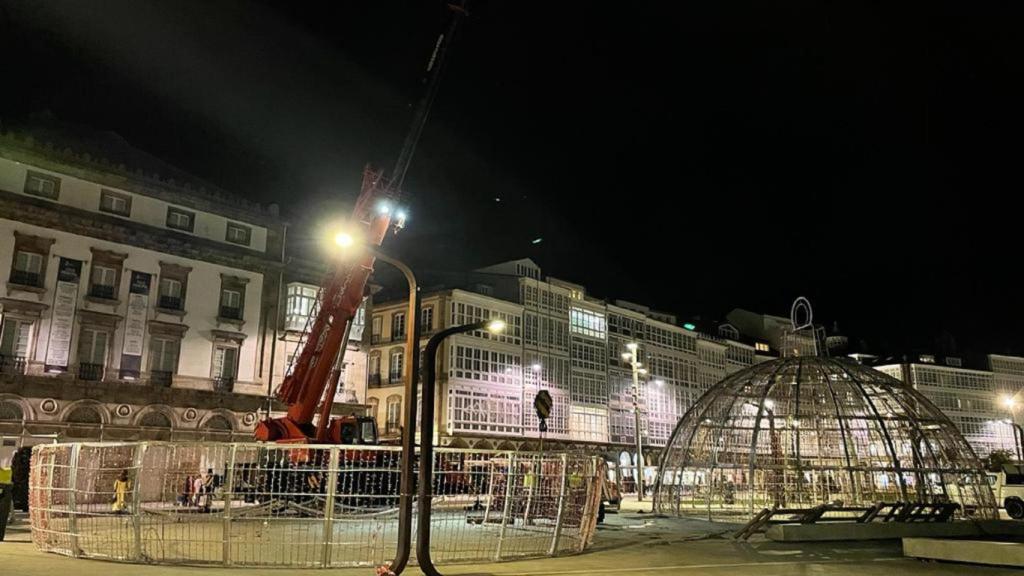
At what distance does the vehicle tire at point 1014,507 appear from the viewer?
29689mm

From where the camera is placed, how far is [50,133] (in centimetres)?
3872

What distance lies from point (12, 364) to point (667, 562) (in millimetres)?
30298

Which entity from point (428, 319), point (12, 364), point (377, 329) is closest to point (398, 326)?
point (377, 329)

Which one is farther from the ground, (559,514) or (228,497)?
(228,497)

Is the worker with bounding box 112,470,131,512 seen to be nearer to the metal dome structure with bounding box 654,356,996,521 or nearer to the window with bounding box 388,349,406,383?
the metal dome structure with bounding box 654,356,996,521

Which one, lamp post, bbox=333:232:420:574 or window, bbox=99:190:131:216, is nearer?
lamp post, bbox=333:232:420:574

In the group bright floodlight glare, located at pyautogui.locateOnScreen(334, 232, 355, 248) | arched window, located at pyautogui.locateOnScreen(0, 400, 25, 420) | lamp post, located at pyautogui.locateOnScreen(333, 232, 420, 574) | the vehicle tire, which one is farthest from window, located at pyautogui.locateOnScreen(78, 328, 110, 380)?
the vehicle tire

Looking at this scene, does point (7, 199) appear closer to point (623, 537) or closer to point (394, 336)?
point (394, 336)

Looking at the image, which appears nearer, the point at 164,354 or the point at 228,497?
the point at 228,497

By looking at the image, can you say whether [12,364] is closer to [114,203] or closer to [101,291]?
[101,291]

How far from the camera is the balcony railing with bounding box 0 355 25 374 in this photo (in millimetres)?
31266

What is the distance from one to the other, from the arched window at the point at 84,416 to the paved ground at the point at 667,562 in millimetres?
14914

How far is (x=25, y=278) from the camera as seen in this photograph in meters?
32.4

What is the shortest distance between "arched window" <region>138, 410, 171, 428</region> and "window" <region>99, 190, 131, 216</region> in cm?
1000
